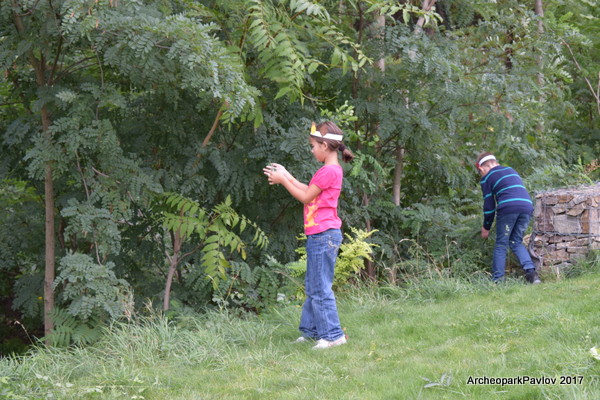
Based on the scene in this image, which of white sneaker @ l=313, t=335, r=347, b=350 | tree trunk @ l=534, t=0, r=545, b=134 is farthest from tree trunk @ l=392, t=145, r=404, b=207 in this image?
white sneaker @ l=313, t=335, r=347, b=350

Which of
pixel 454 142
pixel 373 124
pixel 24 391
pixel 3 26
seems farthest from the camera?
pixel 454 142

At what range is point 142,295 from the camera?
7633 millimetres

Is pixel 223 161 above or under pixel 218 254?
above

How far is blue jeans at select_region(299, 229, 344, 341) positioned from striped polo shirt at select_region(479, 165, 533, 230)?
3.43 meters

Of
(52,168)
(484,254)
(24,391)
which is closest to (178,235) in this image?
(52,168)

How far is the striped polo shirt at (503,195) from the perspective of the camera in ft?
26.9

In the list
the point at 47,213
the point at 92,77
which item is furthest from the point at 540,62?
the point at 47,213

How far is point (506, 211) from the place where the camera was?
823 centimetres

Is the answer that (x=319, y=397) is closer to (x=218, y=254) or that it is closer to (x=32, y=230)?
(x=218, y=254)

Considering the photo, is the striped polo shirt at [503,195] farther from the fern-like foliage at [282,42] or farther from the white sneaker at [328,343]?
the white sneaker at [328,343]

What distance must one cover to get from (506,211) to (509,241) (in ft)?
1.38

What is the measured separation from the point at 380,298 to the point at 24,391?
3.93 meters

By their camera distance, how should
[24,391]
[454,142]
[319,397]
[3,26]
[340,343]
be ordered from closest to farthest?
[319,397], [24,391], [340,343], [3,26], [454,142]

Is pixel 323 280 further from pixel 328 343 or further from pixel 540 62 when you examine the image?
pixel 540 62
